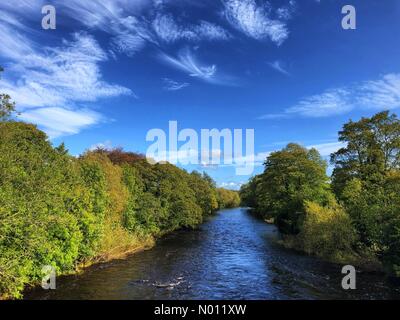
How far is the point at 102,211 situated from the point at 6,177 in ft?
38.3

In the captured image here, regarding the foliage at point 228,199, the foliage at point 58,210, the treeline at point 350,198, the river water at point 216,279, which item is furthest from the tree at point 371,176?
the foliage at point 228,199

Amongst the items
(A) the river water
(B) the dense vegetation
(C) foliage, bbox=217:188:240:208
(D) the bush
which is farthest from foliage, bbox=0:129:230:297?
(C) foliage, bbox=217:188:240:208

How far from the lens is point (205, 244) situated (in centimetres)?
4288

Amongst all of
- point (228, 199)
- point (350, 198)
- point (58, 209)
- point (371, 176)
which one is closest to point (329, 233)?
point (350, 198)

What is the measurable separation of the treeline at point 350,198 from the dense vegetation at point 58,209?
17.1m

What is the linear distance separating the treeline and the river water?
101 inches

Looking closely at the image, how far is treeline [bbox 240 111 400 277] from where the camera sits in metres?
27.1

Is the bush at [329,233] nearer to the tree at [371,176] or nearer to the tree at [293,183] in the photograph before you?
the tree at [371,176]

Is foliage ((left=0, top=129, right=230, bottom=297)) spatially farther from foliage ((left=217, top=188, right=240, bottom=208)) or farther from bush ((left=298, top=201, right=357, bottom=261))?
foliage ((left=217, top=188, right=240, bottom=208))

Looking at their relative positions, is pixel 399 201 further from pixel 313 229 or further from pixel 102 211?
pixel 102 211

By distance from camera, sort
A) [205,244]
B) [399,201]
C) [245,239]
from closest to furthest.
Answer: [399,201]
[205,244]
[245,239]

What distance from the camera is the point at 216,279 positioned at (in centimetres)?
2505
